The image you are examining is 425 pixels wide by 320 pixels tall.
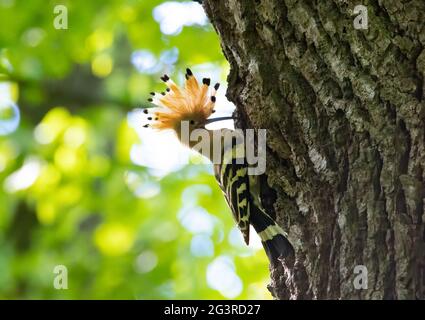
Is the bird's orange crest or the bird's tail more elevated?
the bird's orange crest

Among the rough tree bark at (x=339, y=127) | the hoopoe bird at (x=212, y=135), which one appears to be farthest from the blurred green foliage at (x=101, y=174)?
the rough tree bark at (x=339, y=127)

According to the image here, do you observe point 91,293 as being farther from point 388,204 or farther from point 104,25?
point 388,204

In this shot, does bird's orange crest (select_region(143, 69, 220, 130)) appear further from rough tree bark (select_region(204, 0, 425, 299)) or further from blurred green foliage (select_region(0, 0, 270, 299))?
blurred green foliage (select_region(0, 0, 270, 299))

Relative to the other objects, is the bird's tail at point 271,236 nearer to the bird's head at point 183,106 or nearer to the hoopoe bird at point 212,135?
the hoopoe bird at point 212,135

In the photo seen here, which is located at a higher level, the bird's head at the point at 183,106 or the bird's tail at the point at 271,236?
the bird's head at the point at 183,106

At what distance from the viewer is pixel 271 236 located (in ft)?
10.9

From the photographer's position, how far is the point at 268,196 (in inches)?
130

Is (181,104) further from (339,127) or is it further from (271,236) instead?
(339,127)

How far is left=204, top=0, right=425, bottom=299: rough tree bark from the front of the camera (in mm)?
2682

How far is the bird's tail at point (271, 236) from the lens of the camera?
3.14 metres

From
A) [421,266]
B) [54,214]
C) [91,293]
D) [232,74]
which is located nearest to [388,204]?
[421,266]

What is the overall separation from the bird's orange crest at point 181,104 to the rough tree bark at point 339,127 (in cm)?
88

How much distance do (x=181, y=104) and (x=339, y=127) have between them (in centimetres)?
141

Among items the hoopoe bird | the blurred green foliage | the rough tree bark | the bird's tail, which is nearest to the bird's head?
the hoopoe bird
